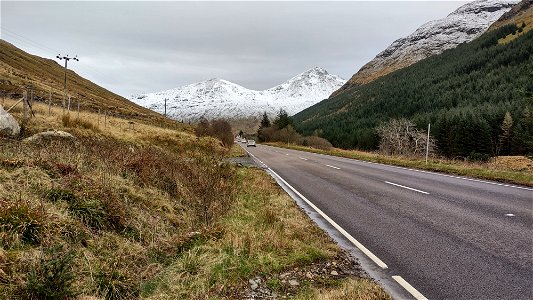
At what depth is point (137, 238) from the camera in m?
6.02

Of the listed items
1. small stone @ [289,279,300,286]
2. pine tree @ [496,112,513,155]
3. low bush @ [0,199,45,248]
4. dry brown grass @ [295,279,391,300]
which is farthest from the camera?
pine tree @ [496,112,513,155]

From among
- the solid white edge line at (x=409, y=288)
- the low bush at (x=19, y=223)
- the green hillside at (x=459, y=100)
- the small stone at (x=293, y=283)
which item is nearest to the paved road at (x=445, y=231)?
the solid white edge line at (x=409, y=288)

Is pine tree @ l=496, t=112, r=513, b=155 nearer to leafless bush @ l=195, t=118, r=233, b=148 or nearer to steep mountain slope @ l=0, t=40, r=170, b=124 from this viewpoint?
leafless bush @ l=195, t=118, r=233, b=148

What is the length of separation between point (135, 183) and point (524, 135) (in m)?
69.4

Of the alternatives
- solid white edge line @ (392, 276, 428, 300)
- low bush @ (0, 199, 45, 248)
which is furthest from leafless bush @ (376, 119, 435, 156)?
low bush @ (0, 199, 45, 248)

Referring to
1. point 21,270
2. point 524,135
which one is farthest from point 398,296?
point 524,135

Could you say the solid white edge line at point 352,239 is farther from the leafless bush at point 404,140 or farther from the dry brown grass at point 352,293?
the leafless bush at point 404,140

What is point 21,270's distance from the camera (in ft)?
13.2

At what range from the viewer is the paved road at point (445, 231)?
15.3 feet

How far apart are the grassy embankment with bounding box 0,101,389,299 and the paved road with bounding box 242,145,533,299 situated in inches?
35.6

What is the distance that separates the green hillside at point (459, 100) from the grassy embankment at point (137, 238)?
67.1 m

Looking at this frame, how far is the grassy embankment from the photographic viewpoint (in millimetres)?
4203

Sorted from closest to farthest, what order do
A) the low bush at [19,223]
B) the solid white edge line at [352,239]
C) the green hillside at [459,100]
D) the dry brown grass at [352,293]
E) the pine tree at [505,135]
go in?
the dry brown grass at [352,293] → the low bush at [19,223] → the solid white edge line at [352,239] → the pine tree at [505,135] → the green hillside at [459,100]

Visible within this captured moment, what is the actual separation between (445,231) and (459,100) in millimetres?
135600
